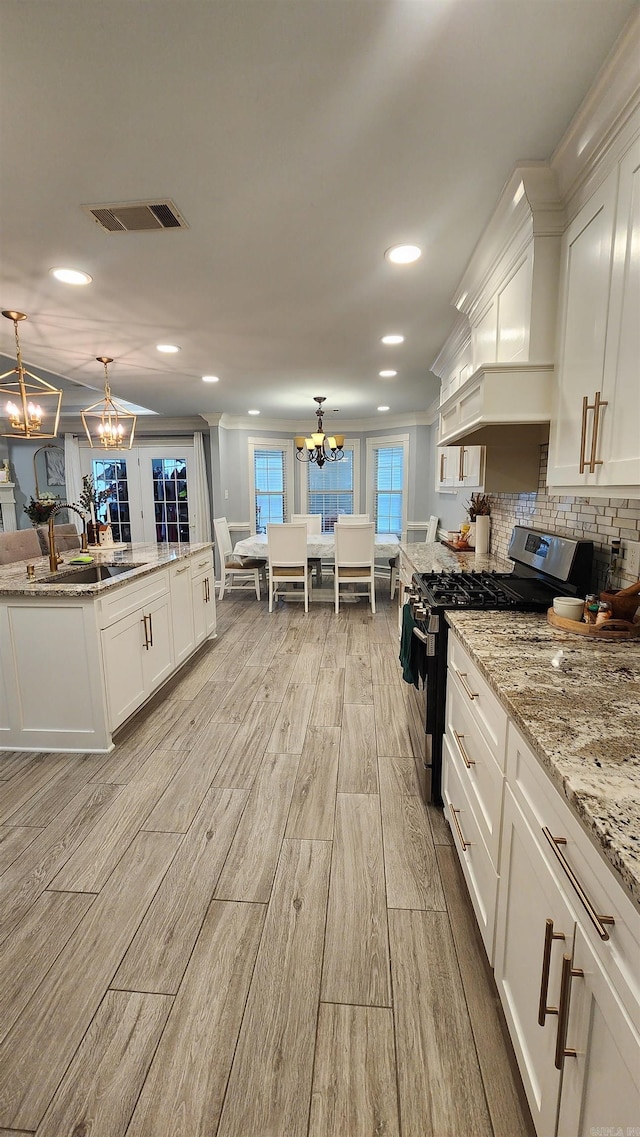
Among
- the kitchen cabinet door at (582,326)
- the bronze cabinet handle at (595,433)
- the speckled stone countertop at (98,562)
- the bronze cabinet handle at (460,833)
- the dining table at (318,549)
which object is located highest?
the kitchen cabinet door at (582,326)

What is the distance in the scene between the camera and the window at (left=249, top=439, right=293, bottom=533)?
757cm

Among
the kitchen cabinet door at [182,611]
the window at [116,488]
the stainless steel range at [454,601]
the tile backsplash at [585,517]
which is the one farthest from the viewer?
the window at [116,488]

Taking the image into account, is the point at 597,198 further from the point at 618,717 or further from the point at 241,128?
the point at 618,717

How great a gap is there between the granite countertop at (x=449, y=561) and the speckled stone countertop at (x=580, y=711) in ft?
4.48

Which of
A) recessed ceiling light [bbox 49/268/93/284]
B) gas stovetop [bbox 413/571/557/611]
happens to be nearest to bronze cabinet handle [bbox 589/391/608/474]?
gas stovetop [bbox 413/571/557/611]

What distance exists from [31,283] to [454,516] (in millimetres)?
4451

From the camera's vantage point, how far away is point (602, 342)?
1.38m

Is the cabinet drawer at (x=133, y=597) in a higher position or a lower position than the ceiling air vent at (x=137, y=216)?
lower

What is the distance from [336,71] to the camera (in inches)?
Result: 49.6

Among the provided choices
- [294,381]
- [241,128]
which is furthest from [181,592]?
[241,128]

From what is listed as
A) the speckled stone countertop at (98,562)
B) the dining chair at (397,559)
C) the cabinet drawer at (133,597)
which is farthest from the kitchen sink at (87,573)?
the dining chair at (397,559)

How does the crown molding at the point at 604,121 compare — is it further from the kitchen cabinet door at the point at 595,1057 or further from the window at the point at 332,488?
the window at the point at 332,488

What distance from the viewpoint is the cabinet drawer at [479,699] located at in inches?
48.6

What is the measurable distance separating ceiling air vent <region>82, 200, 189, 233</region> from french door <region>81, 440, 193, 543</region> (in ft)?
18.1
